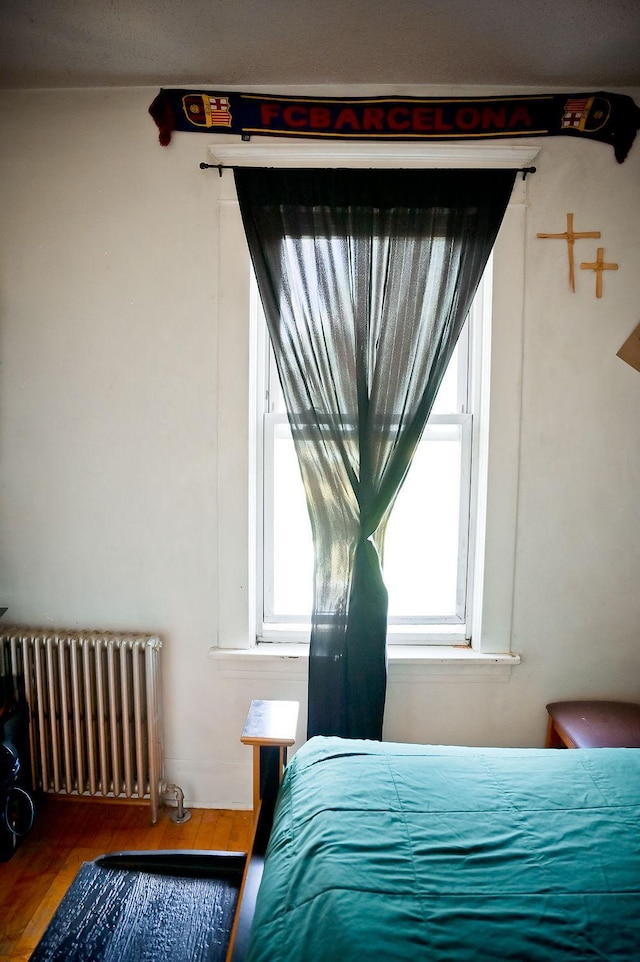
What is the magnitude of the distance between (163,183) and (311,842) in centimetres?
231

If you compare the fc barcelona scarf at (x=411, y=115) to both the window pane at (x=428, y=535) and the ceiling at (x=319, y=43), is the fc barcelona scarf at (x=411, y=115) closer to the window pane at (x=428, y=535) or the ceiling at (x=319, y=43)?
the ceiling at (x=319, y=43)

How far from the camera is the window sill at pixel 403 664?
7.45ft

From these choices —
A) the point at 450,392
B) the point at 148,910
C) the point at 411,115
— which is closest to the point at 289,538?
the point at 450,392

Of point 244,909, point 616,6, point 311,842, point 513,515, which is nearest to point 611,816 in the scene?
point 311,842

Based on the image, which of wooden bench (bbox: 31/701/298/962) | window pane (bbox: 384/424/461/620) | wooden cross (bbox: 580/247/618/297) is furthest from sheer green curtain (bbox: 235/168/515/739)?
wooden bench (bbox: 31/701/298/962)

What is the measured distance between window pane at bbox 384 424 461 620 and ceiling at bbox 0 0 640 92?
1384 mm

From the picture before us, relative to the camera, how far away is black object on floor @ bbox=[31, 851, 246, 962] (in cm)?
128

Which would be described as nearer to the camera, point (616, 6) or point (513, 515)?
point (616, 6)

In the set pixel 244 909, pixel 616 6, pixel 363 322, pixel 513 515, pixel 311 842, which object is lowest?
pixel 244 909

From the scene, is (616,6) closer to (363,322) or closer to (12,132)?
(363,322)

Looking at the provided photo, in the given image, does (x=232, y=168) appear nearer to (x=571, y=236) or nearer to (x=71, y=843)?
(x=571, y=236)

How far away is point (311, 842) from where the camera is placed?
1236mm

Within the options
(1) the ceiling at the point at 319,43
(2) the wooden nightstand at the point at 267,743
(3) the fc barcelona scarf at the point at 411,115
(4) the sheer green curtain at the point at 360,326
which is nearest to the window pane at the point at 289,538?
(4) the sheer green curtain at the point at 360,326

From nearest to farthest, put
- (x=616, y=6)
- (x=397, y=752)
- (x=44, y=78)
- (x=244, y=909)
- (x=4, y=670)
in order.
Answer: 1. (x=244, y=909)
2. (x=397, y=752)
3. (x=616, y=6)
4. (x=44, y=78)
5. (x=4, y=670)
